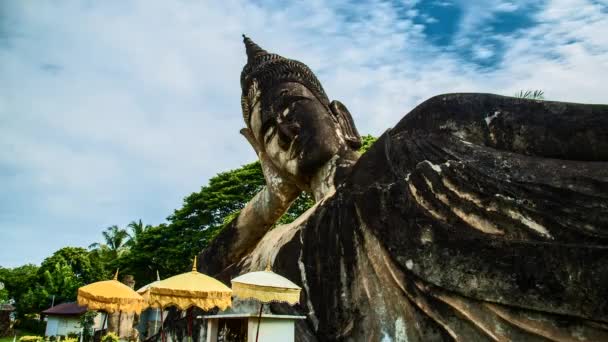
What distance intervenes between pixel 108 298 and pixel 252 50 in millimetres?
3745

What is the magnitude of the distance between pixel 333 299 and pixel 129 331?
1268 cm

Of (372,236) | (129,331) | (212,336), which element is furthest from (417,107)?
(129,331)

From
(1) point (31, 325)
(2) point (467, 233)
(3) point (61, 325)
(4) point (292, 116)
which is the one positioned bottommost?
(1) point (31, 325)

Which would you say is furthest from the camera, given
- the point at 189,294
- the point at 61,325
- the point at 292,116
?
the point at 61,325

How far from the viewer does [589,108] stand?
3.53 metres

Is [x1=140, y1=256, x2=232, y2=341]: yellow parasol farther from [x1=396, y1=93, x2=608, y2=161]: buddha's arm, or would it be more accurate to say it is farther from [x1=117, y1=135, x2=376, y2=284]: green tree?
[x1=117, y1=135, x2=376, y2=284]: green tree

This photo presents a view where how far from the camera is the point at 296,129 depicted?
557 cm

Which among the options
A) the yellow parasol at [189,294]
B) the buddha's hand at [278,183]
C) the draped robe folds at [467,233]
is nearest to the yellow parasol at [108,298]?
the yellow parasol at [189,294]

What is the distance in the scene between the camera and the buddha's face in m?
5.43

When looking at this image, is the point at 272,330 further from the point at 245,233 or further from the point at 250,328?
the point at 245,233

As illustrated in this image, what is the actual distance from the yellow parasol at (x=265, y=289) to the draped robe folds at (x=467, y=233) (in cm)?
47

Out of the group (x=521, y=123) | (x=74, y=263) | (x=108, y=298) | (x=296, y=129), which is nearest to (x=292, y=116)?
(x=296, y=129)

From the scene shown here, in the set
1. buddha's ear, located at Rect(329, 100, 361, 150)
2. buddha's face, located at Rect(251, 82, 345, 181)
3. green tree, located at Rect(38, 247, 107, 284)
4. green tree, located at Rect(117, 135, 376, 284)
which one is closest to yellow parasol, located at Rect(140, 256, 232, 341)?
buddha's face, located at Rect(251, 82, 345, 181)

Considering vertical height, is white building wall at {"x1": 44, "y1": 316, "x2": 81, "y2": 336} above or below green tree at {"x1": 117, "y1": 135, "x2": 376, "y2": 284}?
below
